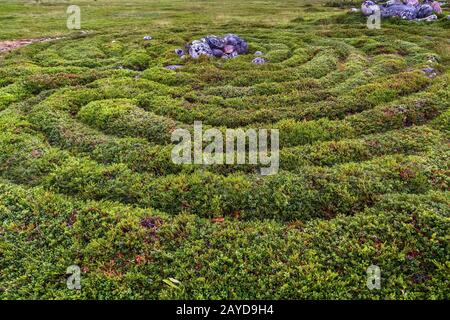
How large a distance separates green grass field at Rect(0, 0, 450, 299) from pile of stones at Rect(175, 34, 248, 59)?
9.93 m

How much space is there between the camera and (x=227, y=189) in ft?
56.7

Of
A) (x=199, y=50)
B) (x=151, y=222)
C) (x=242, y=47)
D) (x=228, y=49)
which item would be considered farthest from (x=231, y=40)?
(x=151, y=222)

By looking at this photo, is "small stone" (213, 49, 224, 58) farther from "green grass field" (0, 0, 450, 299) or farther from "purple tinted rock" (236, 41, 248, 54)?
"green grass field" (0, 0, 450, 299)

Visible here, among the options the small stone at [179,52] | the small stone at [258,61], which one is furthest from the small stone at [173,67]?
the small stone at [258,61]

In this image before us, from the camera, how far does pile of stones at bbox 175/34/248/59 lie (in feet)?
145

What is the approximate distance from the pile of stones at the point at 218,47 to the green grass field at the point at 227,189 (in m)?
9.93

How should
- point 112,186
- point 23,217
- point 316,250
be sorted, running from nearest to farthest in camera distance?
1. point 316,250
2. point 23,217
3. point 112,186

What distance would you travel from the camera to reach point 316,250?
1373cm

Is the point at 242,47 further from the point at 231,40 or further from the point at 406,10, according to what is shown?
the point at 406,10

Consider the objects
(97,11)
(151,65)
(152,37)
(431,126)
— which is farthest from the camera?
(97,11)

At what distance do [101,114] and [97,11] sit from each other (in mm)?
89972
